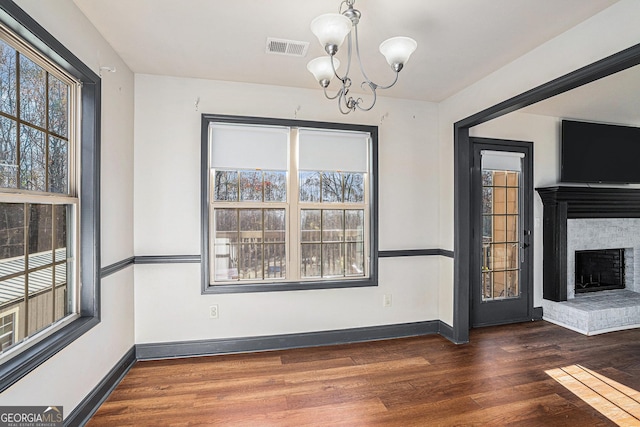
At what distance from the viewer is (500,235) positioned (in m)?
3.99

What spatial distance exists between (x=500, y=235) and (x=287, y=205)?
8.83 feet

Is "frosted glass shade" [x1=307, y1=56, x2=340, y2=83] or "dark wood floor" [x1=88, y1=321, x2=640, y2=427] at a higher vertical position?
"frosted glass shade" [x1=307, y1=56, x2=340, y2=83]

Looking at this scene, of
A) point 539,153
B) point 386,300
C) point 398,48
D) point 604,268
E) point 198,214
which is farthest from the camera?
point 604,268

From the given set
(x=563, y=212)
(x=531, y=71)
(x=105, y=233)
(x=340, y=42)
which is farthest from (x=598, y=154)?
(x=105, y=233)

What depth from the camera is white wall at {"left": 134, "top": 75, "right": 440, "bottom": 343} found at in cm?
297

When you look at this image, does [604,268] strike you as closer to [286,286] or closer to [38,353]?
[286,286]

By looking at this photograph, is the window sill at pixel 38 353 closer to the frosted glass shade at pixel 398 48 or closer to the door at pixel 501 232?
the frosted glass shade at pixel 398 48

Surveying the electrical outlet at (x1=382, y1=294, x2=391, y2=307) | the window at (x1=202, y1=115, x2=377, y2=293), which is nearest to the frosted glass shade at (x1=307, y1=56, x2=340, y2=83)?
the window at (x1=202, y1=115, x2=377, y2=293)

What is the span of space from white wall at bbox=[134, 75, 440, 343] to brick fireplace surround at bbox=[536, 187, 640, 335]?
162 centimetres

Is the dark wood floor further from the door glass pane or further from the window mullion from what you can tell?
the window mullion

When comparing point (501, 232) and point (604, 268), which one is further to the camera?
point (604, 268)

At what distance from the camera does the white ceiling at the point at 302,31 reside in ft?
Answer: 6.47

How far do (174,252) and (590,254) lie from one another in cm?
532

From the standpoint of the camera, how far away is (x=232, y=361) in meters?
2.94
